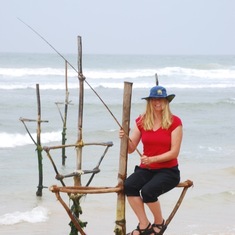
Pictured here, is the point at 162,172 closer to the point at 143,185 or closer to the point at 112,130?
the point at 143,185

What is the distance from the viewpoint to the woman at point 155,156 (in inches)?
185

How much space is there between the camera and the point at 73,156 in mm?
13750

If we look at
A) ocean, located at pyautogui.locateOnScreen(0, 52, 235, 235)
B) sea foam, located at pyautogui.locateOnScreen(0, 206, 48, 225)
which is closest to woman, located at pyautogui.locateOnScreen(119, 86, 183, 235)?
ocean, located at pyautogui.locateOnScreen(0, 52, 235, 235)

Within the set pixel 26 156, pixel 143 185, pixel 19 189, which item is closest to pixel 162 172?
pixel 143 185

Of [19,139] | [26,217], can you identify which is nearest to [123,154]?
[26,217]

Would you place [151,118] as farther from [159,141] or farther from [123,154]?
[123,154]

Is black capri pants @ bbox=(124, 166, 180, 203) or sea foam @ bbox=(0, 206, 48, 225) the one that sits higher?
black capri pants @ bbox=(124, 166, 180, 203)

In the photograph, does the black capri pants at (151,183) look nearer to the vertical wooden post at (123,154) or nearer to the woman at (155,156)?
the woman at (155,156)

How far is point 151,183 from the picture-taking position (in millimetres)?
4695

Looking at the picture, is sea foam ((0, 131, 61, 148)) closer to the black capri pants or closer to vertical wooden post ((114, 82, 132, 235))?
vertical wooden post ((114, 82, 132, 235))

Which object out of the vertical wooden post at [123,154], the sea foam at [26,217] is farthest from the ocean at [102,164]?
the vertical wooden post at [123,154]

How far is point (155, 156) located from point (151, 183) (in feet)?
0.69

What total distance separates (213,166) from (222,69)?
42.1m

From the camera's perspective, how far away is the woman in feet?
15.4
